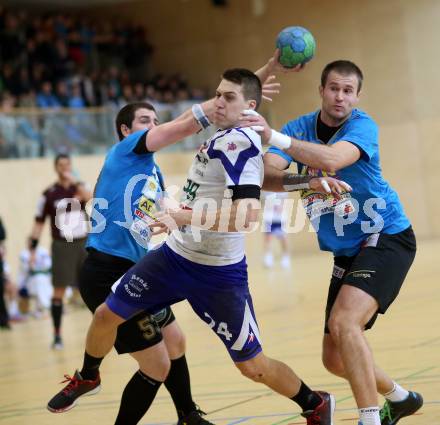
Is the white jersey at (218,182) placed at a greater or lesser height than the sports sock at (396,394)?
greater

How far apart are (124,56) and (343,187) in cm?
2437

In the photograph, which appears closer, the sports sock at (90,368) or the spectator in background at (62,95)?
the sports sock at (90,368)

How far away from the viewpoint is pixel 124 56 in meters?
28.7

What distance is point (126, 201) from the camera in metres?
6.02

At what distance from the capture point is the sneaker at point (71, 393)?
18.9 feet

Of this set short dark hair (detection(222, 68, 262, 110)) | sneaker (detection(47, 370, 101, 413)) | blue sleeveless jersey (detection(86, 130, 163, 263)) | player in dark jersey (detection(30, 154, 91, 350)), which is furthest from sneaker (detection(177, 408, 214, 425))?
player in dark jersey (detection(30, 154, 91, 350))

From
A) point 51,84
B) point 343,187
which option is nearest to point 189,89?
point 51,84

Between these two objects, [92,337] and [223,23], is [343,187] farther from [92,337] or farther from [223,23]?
[223,23]

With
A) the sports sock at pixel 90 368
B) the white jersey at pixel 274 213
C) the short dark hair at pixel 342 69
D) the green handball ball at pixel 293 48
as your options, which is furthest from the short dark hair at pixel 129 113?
the white jersey at pixel 274 213

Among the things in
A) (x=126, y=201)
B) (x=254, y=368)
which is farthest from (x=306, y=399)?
(x=126, y=201)

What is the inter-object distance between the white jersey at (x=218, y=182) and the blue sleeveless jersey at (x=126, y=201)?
0.62 metres

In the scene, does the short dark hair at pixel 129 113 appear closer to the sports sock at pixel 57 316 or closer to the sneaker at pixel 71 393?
the sneaker at pixel 71 393

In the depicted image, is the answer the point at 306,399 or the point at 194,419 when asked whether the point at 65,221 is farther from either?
the point at 306,399

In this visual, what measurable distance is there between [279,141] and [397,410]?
1953 millimetres
